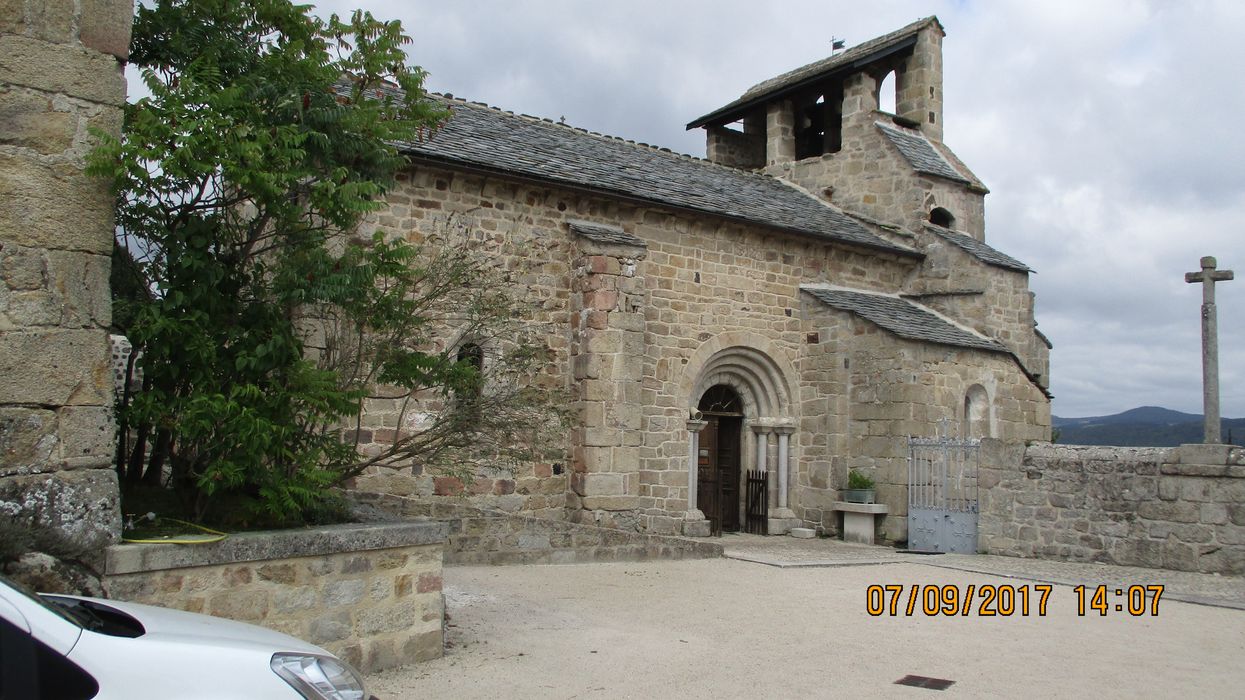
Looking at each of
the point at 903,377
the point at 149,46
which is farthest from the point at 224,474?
the point at 903,377

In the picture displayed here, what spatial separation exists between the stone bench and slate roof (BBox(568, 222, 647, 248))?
16.8ft

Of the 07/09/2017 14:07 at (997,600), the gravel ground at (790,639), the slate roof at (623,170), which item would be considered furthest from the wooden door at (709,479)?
the 07/09/2017 14:07 at (997,600)

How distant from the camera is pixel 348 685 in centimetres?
320

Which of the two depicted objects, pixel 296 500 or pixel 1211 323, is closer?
pixel 296 500

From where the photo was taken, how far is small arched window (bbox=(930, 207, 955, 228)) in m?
17.8

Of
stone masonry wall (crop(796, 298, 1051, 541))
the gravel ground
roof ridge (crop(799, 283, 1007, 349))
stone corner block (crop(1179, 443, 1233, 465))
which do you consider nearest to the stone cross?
stone corner block (crop(1179, 443, 1233, 465))

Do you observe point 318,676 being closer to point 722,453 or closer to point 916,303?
point 722,453

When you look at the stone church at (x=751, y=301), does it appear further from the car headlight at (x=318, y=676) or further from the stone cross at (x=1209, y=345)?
the car headlight at (x=318, y=676)

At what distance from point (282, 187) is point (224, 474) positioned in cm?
163

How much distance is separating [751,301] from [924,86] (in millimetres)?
7280

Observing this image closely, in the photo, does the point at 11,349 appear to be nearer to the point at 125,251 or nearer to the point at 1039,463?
the point at 125,251

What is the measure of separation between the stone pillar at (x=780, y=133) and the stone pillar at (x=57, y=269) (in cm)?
Answer: 1635

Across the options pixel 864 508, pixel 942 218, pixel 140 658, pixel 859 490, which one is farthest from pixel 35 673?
pixel 942 218

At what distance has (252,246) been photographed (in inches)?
221
